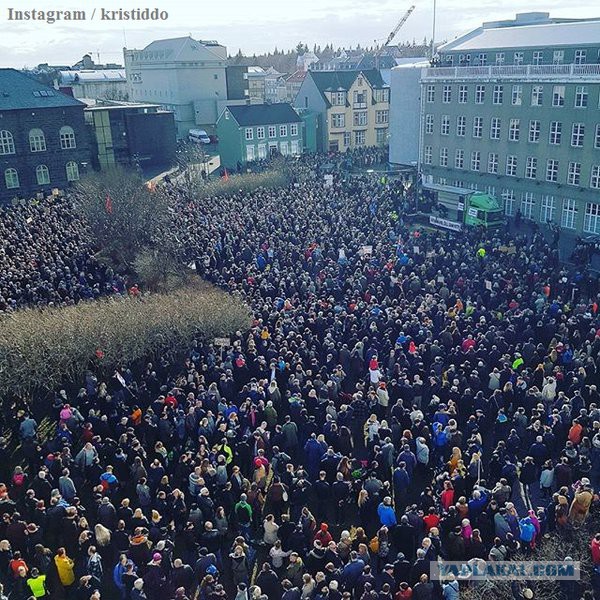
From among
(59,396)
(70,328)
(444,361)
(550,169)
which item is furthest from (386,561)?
(550,169)

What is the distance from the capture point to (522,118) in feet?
125

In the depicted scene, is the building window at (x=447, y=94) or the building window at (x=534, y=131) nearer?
the building window at (x=534, y=131)

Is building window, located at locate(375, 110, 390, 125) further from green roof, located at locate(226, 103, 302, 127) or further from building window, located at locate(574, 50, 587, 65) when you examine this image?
building window, located at locate(574, 50, 587, 65)

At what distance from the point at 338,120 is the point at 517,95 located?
28260 millimetres

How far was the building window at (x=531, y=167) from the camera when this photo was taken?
37.8 meters

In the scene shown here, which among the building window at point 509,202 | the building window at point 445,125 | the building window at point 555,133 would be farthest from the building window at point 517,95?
the building window at point 445,125

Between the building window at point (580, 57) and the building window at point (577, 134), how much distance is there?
3.91 m

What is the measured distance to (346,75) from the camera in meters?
64.2

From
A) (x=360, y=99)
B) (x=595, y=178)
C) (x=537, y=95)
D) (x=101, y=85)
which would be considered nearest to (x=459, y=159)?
(x=537, y=95)

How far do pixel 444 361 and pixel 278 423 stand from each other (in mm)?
5582

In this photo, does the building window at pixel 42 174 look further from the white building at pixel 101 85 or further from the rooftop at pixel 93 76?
the white building at pixel 101 85

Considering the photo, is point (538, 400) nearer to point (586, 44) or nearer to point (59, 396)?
point (59, 396)

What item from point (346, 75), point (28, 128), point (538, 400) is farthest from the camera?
point (346, 75)

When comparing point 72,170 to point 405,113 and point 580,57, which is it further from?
point 580,57
